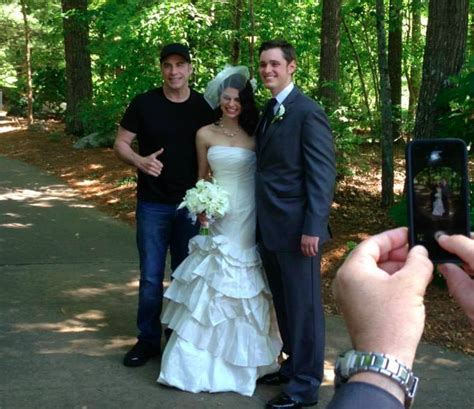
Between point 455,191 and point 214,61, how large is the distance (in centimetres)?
768

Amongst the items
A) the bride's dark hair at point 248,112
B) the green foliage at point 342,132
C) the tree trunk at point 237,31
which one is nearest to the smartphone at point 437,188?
the bride's dark hair at point 248,112

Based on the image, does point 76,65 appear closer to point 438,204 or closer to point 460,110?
point 460,110

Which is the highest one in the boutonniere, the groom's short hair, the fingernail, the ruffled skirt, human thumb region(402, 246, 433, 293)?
the groom's short hair

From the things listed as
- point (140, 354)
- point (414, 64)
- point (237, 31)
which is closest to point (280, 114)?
point (140, 354)

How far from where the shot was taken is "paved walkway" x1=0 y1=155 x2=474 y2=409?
427 centimetres

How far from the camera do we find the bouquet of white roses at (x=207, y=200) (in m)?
4.40

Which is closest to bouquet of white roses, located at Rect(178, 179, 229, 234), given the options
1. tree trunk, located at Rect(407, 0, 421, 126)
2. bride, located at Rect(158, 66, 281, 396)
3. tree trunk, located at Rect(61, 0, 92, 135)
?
bride, located at Rect(158, 66, 281, 396)

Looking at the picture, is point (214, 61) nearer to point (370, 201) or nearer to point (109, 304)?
point (370, 201)

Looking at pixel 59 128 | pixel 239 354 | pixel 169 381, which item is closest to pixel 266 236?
pixel 239 354

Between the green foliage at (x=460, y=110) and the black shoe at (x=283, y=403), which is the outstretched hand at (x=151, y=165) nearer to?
the black shoe at (x=283, y=403)

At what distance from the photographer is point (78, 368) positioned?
464 cm

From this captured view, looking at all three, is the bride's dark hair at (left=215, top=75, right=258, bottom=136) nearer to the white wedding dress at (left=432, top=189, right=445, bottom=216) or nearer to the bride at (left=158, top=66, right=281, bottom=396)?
the bride at (left=158, top=66, right=281, bottom=396)

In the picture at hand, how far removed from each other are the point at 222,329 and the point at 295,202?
1.04 metres

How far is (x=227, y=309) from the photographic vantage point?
4.43 metres
